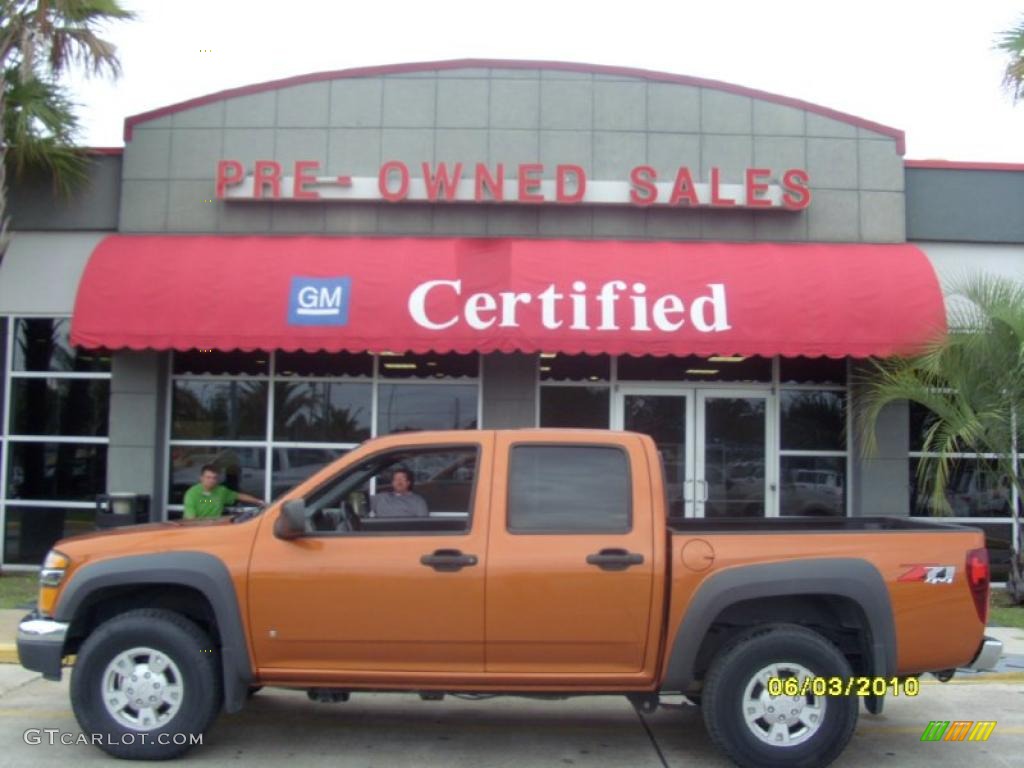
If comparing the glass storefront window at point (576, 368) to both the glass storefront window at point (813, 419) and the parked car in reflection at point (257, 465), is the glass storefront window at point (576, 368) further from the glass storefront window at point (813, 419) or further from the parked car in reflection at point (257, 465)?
the parked car in reflection at point (257, 465)

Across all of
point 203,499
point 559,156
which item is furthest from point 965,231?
point 203,499

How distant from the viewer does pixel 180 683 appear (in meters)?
5.87

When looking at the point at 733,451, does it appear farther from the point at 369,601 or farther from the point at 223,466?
the point at 369,601

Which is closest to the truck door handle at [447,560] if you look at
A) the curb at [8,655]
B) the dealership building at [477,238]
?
the curb at [8,655]

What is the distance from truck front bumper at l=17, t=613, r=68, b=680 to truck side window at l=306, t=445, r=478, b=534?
157cm

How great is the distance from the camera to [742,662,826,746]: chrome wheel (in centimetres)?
574

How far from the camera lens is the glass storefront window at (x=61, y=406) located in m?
13.4

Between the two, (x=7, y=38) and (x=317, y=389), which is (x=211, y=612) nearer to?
(x=317, y=389)

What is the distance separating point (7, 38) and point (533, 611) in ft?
34.6

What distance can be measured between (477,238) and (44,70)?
591cm

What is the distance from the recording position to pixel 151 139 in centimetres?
1320

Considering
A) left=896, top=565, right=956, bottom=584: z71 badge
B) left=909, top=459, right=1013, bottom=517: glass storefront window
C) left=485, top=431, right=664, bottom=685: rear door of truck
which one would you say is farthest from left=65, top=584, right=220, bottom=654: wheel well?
left=909, top=459, right=1013, bottom=517: glass storefront window

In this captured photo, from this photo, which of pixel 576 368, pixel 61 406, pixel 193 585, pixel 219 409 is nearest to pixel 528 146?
pixel 576 368

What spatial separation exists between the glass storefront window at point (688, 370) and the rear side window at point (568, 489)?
7131 millimetres
